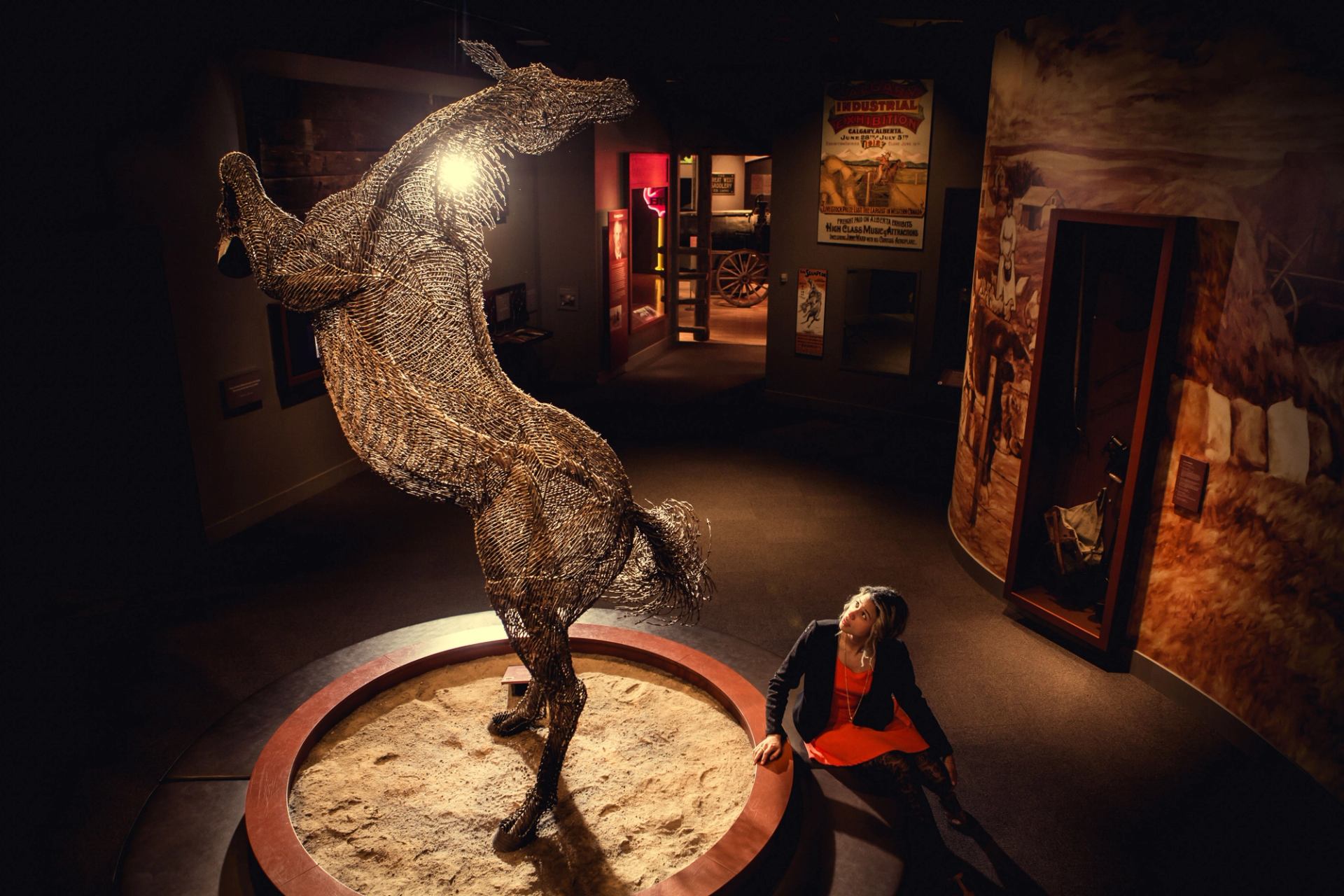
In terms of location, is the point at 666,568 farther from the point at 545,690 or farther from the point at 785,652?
the point at 785,652

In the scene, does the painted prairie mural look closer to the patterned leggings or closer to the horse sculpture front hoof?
the patterned leggings

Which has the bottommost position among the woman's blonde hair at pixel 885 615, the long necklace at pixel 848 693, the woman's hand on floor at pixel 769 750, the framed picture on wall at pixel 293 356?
the woman's hand on floor at pixel 769 750

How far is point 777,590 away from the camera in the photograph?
16.8 ft

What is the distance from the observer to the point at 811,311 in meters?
8.58

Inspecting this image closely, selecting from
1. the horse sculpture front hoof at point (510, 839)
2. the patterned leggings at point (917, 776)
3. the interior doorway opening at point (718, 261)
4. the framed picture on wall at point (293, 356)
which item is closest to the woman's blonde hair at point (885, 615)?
the patterned leggings at point (917, 776)

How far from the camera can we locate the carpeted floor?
3256mm

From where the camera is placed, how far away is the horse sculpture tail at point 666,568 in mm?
3227

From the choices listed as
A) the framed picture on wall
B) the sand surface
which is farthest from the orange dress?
the framed picture on wall

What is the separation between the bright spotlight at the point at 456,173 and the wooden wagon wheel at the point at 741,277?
37.5 feet

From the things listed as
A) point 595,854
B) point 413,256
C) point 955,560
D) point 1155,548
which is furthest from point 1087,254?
point 595,854

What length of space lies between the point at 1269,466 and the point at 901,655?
1.71 metres

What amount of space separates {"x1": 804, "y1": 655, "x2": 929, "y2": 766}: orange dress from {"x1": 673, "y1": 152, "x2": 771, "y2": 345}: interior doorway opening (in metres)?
7.39

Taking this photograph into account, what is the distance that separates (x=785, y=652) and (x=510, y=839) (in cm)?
185

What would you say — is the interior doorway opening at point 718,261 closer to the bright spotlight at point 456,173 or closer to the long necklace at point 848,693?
the bright spotlight at point 456,173
